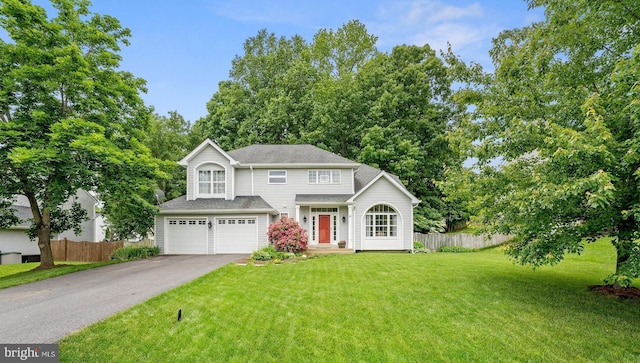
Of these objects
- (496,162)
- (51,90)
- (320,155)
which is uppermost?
(51,90)

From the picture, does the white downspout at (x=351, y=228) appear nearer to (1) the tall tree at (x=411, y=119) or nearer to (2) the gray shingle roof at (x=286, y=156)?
(2) the gray shingle roof at (x=286, y=156)

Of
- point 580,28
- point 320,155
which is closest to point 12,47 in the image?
point 320,155

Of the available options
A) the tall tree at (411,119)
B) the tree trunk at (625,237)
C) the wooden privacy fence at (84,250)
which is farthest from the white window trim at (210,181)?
the tree trunk at (625,237)

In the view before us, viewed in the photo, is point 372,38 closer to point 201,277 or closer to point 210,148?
point 210,148

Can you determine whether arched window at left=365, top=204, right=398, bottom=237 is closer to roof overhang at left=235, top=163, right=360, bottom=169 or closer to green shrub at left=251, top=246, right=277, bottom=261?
roof overhang at left=235, top=163, right=360, bottom=169

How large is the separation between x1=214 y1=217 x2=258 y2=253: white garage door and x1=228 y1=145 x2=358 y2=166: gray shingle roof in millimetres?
4123

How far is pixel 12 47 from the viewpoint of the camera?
39.9 feet

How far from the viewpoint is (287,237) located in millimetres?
16594

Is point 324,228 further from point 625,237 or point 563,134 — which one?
point 563,134

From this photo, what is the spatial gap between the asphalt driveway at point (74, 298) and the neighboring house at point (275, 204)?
5924 mm

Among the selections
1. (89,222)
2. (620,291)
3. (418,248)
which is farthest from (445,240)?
(89,222)

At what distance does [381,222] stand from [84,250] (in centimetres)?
1883

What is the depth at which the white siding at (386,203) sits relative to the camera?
19297 mm

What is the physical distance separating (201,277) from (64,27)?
Result: 12.3m
